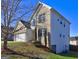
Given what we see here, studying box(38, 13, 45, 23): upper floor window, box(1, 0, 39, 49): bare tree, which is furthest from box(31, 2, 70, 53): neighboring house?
box(1, 0, 39, 49): bare tree

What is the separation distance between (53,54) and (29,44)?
0.32 metres

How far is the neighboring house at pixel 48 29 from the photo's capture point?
2.26m

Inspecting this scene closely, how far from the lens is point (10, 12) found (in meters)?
2.15

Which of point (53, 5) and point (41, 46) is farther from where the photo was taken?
point (41, 46)

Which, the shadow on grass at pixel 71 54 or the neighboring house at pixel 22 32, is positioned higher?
the neighboring house at pixel 22 32

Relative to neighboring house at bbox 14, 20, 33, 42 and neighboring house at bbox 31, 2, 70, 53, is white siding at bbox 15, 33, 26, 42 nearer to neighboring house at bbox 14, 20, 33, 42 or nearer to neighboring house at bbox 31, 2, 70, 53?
neighboring house at bbox 14, 20, 33, 42

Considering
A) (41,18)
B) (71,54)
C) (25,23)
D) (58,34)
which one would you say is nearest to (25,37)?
(25,23)

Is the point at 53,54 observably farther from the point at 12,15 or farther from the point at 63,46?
the point at 12,15

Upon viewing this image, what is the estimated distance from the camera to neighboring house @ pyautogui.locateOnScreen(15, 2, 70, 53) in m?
2.26

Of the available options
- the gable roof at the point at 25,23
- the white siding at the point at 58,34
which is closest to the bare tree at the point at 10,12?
the gable roof at the point at 25,23

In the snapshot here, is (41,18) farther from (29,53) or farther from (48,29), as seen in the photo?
(29,53)

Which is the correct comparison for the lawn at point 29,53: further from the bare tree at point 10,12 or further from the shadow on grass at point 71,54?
the bare tree at point 10,12

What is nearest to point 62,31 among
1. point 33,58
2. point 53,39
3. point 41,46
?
point 53,39

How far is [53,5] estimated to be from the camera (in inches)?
83.0
